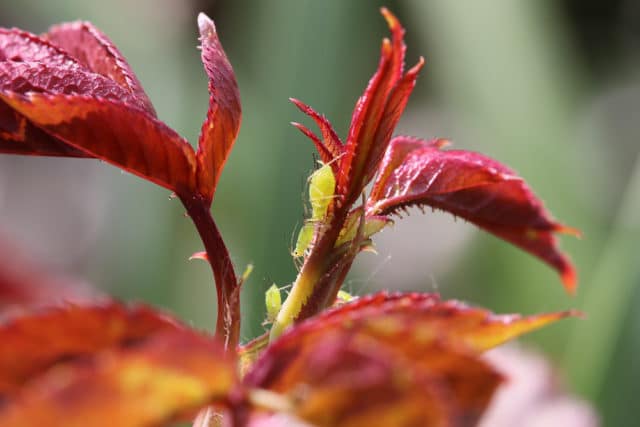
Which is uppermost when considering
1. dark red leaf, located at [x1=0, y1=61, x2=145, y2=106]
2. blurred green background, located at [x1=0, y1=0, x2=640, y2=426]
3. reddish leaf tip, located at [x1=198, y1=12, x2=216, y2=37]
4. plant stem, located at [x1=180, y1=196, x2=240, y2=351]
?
reddish leaf tip, located at [x1=198, y1=12, x2=216, y2=37]

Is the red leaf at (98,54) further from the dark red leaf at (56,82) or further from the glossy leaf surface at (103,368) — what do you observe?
the glossy leaf surface at (103,368)

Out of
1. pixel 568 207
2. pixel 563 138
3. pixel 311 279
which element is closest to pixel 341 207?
pixel 311 279

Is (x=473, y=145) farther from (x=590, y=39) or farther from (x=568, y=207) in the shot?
(x=590, y=39)

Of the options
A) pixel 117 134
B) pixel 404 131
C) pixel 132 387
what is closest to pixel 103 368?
pixel 132 387

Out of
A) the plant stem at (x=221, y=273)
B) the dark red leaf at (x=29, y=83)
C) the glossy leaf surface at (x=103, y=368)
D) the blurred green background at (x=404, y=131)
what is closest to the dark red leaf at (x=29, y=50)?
the dark red leaf at (x=29, y=83)

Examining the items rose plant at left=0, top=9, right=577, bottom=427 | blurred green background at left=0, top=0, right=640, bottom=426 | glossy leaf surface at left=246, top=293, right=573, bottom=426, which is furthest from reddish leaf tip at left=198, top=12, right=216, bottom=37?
blurred green background at left=0, top=0, right=640, bottom=426

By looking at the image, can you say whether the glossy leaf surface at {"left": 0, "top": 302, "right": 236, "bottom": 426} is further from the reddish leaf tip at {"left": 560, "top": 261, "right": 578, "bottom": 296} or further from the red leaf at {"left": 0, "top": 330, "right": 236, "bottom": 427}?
the reddish leaf tip at {"left": 560, "top": 261, "right": 578, "bottom": 296}
